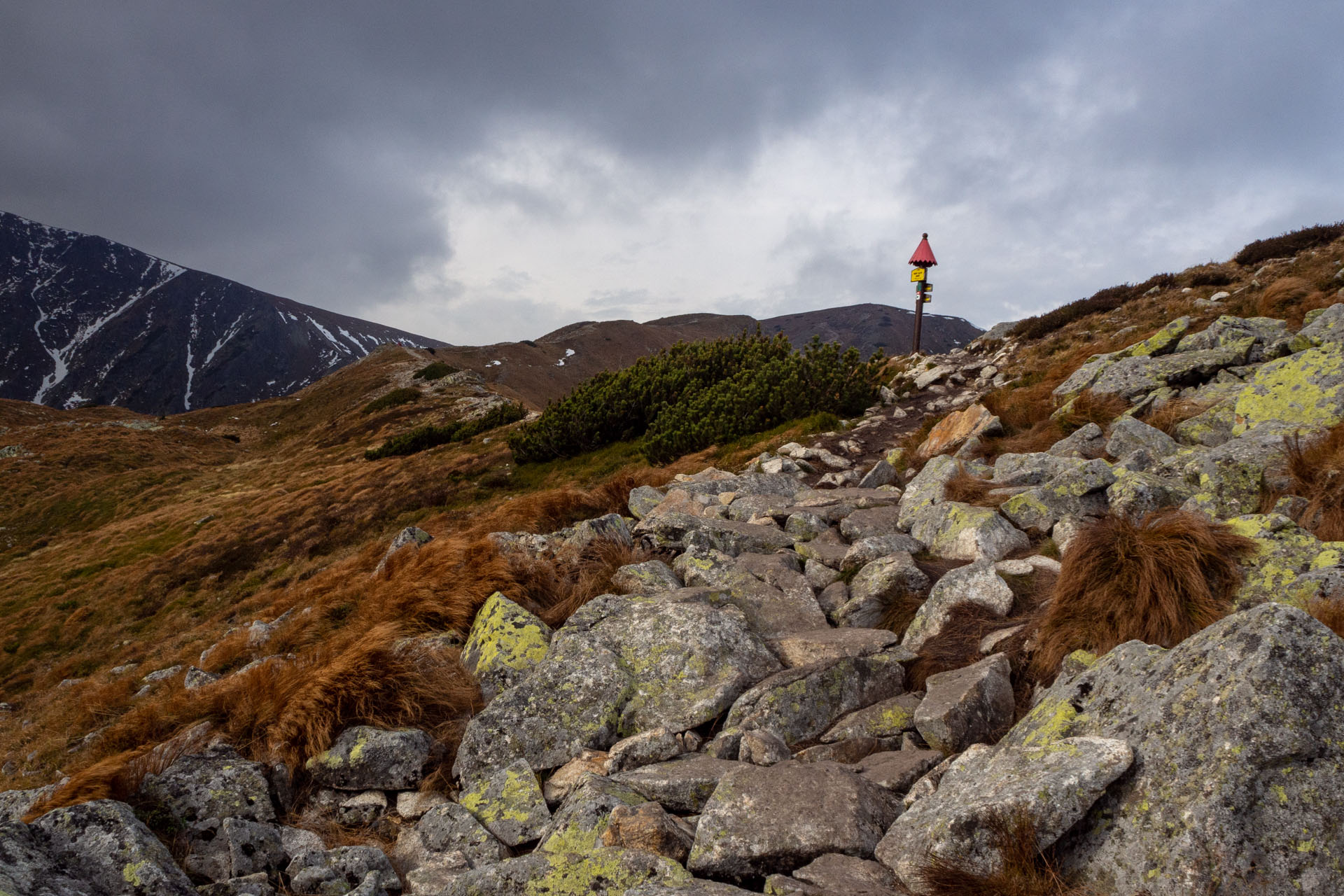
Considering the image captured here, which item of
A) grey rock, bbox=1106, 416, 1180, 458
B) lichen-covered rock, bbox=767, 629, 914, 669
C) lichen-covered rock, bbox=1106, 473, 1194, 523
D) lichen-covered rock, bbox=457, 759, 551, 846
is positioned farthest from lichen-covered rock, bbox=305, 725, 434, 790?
grey rock, bbox=1106, 416, 1180, 458

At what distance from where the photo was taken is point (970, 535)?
6922 mm

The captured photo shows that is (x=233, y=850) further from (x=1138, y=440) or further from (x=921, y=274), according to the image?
(x=921, y=274)

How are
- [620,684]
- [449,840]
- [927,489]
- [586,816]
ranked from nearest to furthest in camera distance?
[586,816], [449,840], [620,684], [927,489]

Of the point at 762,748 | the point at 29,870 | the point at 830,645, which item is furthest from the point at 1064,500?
the point at 29,870

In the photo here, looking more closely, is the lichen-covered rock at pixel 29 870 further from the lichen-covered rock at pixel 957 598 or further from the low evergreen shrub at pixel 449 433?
the low evergreen shrub at pixel 449 433

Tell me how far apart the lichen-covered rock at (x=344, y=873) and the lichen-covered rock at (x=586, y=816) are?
94cm

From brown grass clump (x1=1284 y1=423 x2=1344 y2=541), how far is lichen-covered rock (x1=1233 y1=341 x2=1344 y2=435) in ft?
2.08

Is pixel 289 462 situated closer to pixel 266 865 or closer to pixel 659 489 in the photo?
pixel 659 489

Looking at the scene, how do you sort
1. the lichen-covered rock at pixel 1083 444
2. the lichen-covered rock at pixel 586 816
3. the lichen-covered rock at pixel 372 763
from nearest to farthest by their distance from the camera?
the lichen-covered rock at pixel 586 816
the lichen-covered rock at pixel 372 763
the lichen-covered rock at pixel 1083 444

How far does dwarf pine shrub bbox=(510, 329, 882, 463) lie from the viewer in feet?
62.4

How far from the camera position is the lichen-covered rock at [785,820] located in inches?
131

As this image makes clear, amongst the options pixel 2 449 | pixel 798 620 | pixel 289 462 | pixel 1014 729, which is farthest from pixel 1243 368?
pixel 2 449

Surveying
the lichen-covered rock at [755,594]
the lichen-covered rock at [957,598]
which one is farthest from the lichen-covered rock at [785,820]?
the lichen-covered rock at [755,594]

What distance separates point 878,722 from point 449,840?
3109mm
